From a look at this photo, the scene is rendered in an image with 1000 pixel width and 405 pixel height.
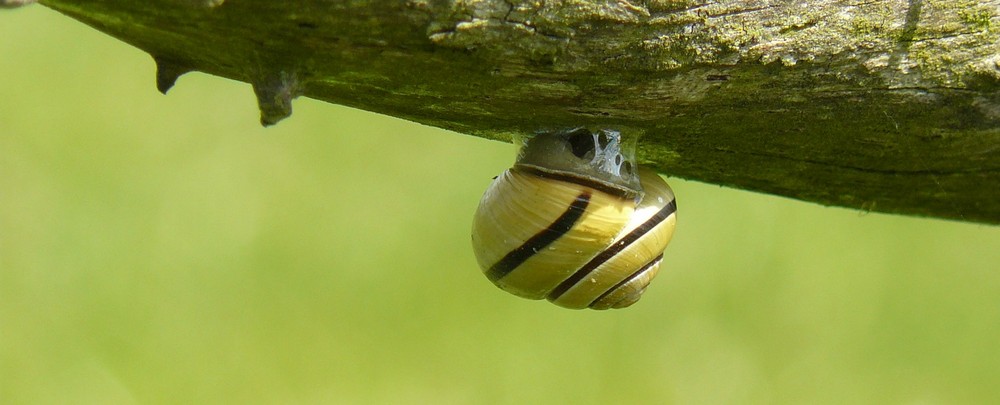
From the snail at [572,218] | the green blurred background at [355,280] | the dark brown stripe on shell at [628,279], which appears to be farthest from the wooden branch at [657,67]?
the green blurred background at [355,280]

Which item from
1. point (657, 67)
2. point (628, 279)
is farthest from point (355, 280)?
point (657, 67)

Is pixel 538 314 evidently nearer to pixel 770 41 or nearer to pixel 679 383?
pixel 679 383

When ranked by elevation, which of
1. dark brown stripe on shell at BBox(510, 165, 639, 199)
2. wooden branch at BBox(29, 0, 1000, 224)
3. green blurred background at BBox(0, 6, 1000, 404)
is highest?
wooden branch at BBox(29, 0, 1000, 224)

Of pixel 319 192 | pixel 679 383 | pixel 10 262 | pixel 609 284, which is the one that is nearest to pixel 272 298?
pixel 319 192

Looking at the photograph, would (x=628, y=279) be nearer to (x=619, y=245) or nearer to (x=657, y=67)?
(x=619, y=245)

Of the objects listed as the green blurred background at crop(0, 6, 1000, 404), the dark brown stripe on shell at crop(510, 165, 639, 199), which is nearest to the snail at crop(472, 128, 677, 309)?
the dark brown stripe on shell at crop(510, 165, 639, 199)

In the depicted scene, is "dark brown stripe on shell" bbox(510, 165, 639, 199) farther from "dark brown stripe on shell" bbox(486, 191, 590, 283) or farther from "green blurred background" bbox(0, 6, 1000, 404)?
"green blurred background" bbox(0, 6, 1000, 404)
